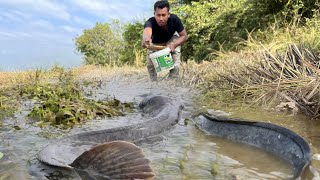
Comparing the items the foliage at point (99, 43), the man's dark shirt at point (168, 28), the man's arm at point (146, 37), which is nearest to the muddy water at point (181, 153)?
the man's arm at point (146, 37)

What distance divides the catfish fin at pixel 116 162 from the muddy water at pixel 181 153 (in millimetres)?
137

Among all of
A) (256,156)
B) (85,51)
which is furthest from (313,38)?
(85,51)

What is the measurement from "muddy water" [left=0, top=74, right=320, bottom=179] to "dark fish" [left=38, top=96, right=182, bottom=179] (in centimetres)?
9

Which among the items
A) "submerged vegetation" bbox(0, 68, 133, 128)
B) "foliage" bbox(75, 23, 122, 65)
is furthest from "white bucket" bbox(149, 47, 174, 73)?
"foliage" bbox(75, 23, 122, 65)

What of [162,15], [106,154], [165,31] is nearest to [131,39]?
[165,31]

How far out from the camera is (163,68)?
666 cm

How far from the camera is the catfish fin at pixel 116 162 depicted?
243 centimetres

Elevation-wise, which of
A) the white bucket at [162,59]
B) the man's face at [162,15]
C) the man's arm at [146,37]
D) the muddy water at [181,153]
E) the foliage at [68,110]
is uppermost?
the man's face at [162,15]

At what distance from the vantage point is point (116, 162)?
250 centimetres

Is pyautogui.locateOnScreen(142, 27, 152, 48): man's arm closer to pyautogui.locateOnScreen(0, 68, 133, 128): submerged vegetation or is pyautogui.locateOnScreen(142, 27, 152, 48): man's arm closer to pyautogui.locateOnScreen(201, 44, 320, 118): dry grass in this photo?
pyautogui.locateOnScreen(0, 68, 133, 128): submerged vegetation

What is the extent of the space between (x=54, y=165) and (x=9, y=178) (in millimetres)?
310

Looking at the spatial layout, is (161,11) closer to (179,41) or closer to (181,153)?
(179,41)

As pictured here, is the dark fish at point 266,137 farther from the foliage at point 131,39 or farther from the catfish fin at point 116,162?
the foliage at point 131,39

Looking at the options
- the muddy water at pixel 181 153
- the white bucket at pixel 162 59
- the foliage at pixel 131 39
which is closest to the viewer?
the muddy water at pixel 181 153
